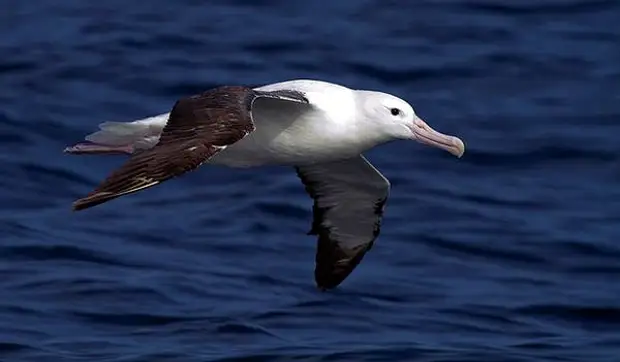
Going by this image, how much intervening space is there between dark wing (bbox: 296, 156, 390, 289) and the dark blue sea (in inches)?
28.7

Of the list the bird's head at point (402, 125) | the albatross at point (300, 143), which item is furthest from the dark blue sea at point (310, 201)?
the bird's head at point (402, 125)

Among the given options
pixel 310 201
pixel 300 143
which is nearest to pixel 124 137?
pixel 300 143

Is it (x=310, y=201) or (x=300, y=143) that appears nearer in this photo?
(x=300, y=143)

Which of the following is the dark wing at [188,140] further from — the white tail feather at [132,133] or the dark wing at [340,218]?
the dark wing at [340,218]

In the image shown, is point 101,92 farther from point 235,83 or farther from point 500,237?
point 500,237

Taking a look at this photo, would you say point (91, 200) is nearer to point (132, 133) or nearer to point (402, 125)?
point (132, 133)


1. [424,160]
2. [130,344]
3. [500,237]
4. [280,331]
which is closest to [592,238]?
[500,237]

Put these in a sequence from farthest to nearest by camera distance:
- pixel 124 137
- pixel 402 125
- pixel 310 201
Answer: pixel 310 201
pixel 124 137
pixel 402 125

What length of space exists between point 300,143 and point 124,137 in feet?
3.41

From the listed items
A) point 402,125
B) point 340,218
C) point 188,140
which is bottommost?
point 340,218

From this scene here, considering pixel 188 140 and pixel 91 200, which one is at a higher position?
pixel 188 140

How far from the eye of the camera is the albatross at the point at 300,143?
9.91 m

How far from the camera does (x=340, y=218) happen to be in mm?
12812

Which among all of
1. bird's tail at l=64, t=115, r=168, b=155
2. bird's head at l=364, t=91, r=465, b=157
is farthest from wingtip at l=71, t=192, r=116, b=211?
bird's head at l=364, t=91, r=465, b=157
